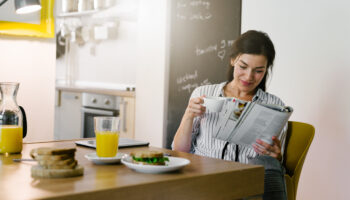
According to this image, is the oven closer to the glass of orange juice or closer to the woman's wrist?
the woman's wrist

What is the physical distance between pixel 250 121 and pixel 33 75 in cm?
148

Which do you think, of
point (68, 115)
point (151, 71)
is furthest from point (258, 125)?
point (68, 115)

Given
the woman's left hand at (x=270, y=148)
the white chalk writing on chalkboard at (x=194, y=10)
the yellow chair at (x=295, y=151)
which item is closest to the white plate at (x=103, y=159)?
the woman's left hand at (x=270, y=148)

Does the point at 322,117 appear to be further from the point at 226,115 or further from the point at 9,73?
the point at 9,73

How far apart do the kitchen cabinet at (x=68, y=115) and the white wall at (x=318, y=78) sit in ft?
8.20

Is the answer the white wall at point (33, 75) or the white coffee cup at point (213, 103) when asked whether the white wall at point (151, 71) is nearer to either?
the white wall at point (33, 75)

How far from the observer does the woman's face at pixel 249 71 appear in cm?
215

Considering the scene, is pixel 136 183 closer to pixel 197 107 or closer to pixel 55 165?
pixel 55 165

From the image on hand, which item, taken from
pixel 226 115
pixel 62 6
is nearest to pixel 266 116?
pixel 226 115

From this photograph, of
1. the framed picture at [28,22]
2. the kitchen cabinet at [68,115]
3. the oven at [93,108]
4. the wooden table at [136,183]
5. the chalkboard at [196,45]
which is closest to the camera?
the wooden table at [136,183]

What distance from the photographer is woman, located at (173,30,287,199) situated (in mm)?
1949

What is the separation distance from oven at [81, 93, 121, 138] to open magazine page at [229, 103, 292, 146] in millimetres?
2531

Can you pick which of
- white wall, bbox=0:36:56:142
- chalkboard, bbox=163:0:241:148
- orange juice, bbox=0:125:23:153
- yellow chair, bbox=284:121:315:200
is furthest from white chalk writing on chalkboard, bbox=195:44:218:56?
orange juice, bbox=0:125:23:153

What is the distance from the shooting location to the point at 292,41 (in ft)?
9.57
